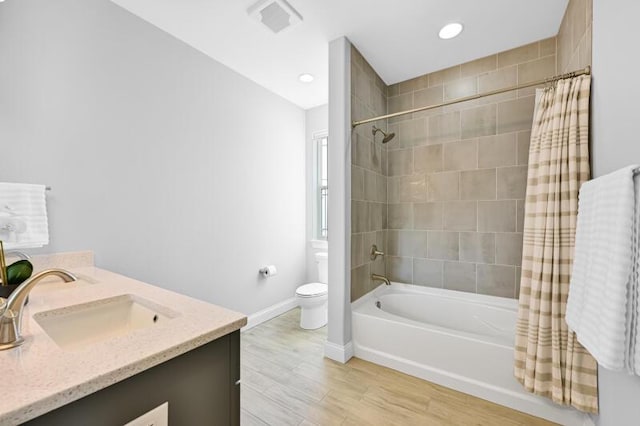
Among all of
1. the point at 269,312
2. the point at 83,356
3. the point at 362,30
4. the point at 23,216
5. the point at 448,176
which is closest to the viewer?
the point at 83,356

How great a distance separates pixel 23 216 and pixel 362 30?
2413 mm

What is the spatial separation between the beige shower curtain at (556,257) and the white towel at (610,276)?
0.40 meters

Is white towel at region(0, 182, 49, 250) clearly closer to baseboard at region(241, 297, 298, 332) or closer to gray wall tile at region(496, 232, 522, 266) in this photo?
baseboard at region(241, 297, 298, 332)

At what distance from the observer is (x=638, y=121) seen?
3.35 feet

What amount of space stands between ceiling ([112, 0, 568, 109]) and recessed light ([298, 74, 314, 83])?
0.23 feet

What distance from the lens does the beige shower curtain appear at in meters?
1.42

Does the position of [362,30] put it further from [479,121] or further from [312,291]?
[312,291]

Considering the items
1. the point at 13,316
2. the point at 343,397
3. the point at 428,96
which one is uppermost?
the point at 428,96

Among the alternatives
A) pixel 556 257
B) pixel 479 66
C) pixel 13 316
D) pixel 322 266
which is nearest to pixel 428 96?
pixel 479 66

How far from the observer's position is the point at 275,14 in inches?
73.0

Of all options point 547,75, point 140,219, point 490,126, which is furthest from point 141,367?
point 547,75

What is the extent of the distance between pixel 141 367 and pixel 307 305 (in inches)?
83.8

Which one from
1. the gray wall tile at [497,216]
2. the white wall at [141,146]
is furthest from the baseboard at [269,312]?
the gray wall tile at [497,216]

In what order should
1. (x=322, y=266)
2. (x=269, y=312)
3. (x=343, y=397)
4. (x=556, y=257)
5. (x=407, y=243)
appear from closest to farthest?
1. (x=556, y=257)
2. (x=343, y=397)
3. (x=407, y=243)
4. (x=269, y=312)
5. (x=322, y=266)
